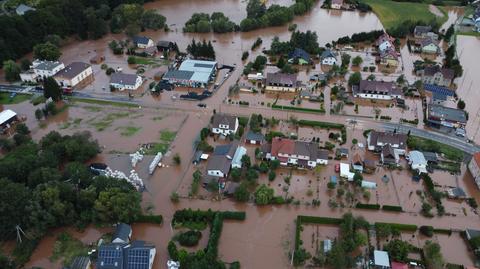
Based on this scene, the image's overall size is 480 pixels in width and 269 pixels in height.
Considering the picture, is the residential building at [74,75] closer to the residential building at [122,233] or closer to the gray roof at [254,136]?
the gray roof at [254,136]

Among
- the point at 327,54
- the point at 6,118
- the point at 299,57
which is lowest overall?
the point at 6,118

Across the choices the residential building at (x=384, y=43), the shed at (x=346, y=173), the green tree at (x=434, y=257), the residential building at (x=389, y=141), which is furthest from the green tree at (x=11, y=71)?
the residential building at (x=384, y=43)

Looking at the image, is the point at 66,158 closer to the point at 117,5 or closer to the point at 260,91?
the point at 260,91

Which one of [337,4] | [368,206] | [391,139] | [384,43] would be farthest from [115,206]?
[337,4]

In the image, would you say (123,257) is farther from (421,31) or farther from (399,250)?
(421,31)

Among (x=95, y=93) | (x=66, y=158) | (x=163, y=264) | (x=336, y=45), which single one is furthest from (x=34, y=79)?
(x=336, y=45)
